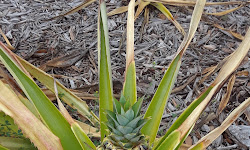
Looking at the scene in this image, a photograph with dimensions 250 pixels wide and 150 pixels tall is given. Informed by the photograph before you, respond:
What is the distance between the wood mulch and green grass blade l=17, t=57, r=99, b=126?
0.17m

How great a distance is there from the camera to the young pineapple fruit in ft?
3.03

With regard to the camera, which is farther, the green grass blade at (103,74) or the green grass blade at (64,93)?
the green grass blade at (64,93)

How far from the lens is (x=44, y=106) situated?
1.09m

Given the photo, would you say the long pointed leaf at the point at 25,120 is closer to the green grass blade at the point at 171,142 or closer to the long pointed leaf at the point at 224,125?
the green grass blade at the point at 171,142

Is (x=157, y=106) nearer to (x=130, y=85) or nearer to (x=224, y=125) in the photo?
(x=130, y=85)

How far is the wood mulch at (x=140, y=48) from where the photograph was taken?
1701 millimetres

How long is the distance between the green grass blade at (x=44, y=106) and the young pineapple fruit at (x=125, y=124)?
0.22 m

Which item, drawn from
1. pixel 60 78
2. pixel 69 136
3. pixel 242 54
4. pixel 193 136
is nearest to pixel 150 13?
pixel 60 78

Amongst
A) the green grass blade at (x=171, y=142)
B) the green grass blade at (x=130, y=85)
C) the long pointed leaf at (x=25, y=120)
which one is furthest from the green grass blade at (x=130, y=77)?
the long pointed leaf at (x=25, y=120)

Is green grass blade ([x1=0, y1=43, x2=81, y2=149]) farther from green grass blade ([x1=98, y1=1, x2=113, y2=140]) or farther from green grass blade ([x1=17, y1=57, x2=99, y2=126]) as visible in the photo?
green grass blade ([x1=17, y1=57, x2=99, y2=126])

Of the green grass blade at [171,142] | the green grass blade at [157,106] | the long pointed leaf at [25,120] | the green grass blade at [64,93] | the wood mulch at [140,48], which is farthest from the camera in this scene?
the wood mulch at [140,48]

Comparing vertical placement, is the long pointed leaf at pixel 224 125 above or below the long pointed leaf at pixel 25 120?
below

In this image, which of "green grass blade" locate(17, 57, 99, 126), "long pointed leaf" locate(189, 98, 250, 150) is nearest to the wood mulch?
"green grass blade" locate(17, 57, 99, 126)

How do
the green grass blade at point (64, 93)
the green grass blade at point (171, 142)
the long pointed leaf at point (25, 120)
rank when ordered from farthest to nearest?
the green grass blade at point (64, 93) → the green grass blade at point (171, 142) → the long pointed leaf at point (25, 120)
